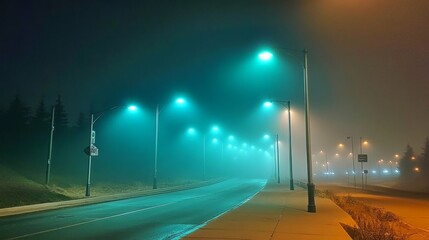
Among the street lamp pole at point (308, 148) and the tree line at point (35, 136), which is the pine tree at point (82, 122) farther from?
the street lamp pole at point (308, 148)

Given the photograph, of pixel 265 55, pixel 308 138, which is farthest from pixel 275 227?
pixel 265 55

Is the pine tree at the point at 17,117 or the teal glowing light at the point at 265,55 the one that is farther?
the pine tree at the point at 17,117

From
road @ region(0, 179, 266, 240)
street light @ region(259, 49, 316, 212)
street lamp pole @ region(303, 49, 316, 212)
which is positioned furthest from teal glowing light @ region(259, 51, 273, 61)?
road @ region(0, 179, 266, 240)

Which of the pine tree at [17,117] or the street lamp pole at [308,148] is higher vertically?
the pine tree at [17,117]

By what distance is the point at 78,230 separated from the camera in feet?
49.4

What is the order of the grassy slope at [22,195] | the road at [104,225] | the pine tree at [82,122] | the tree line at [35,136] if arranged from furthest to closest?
1. the pine tree at [82,122]
2. the tree line at [35,136]
3. the grassy slope at [22,195]
4. the road at [104,225]

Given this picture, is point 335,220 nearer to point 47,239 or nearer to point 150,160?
point 47,239

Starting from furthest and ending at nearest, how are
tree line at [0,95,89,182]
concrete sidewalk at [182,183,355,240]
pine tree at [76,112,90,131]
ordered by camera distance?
pine tree at [76,112,90,131] < tree line at [0,95,89,182] < concrete sidewalk at [182,183,355,240]

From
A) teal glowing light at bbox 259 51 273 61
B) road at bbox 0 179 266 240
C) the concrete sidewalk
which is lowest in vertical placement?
road at bbox 0 179 266 240

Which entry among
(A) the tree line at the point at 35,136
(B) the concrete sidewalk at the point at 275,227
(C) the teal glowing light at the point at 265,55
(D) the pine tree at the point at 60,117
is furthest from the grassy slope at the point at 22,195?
(D) the pine tree at the point at 60,117

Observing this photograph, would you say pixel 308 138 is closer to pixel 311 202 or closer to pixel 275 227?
pixel 311 202

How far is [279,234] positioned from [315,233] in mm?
1166

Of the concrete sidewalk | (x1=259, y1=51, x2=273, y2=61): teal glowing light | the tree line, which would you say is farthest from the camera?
the tree line

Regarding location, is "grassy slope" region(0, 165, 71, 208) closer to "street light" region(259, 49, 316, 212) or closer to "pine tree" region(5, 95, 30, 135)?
"street light" region(259, 49, 316, 212)
